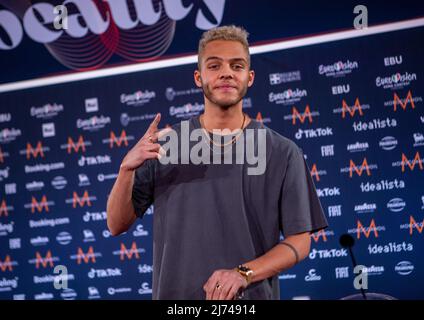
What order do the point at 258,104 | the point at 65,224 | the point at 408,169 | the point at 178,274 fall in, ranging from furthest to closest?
1. the point at 65,224
2. the point at 258,104
3. the point at 408,169
4. the point at 178,274

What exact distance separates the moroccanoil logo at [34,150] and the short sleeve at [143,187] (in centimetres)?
249

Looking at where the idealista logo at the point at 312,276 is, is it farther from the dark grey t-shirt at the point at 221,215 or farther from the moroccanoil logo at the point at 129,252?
the dark grey t-shirt at the point at 221,215

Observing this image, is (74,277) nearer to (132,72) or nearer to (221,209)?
(132,72)

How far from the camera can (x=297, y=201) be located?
69.0 inches

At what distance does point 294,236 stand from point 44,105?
2.89m

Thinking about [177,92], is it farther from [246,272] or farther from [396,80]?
[246,272]

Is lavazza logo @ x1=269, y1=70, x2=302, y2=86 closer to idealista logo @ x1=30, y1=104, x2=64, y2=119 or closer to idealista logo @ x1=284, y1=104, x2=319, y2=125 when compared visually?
idealista logo @ x1=284, y1=104, x2=319, y2=125

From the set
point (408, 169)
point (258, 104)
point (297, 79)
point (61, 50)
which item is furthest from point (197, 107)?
point (408, 169)

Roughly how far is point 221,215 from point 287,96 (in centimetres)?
213

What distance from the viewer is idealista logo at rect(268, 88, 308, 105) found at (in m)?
3.73

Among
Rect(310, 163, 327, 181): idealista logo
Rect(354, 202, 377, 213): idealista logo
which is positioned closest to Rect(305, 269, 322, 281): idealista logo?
Rect(354, 202, 377, 213): idealista logo

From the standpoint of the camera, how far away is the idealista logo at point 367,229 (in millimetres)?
3543

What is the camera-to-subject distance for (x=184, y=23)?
13.1 ft

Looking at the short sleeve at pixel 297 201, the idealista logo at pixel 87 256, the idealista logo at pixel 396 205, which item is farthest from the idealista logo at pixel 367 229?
the short sleeve at pixel 297 201
